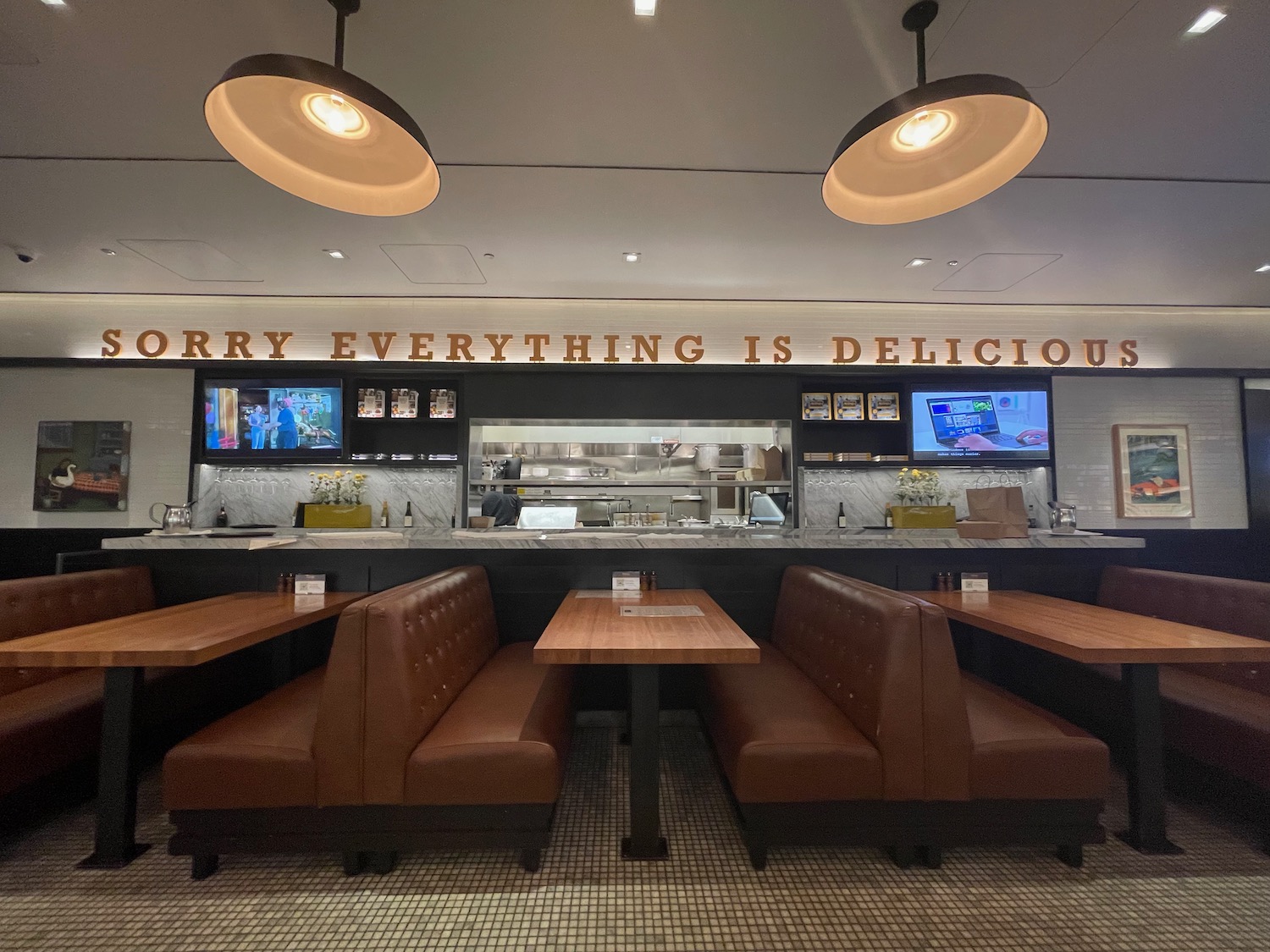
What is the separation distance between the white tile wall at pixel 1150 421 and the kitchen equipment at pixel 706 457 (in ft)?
12.0

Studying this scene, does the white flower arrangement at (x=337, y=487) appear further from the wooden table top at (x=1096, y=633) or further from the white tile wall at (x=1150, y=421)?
the white tile wall at (x=1150, y=421)

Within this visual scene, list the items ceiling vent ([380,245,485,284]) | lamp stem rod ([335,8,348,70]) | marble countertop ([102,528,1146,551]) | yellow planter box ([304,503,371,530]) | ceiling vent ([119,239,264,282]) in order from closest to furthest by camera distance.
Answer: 1. lamp stem rod ([335,8,348,70])
2. marble countertop ([102,528,1146,551])
3. ceiling vent ([119,239,264,282])
4. ceiling vent ([380,245,485,284])
5. yellow planter box ([304,503,371,530])

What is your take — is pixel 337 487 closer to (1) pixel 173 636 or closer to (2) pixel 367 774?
(1) pixel 173 636

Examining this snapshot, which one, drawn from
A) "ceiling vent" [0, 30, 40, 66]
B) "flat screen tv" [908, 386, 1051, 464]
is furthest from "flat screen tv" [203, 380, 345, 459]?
"flat screen tv" [908, 386, 1051, 464]

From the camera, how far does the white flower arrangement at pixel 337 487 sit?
5.64 meters

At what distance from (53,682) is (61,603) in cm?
41

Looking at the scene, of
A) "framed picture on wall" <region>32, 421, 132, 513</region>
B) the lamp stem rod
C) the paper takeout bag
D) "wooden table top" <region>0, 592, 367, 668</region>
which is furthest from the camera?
"framed picture on wall" <region>32, 421, 132, 513</region>

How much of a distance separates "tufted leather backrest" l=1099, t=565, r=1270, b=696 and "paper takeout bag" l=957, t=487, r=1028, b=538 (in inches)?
24.8

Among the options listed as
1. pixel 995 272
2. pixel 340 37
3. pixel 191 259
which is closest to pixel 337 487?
pixel 191 259

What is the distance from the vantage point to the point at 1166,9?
2.25 metres

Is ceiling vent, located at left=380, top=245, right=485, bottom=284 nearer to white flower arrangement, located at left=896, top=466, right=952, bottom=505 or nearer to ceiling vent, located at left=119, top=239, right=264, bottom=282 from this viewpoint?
ceiling vent, located at left=119, top=239, right=264, bottom=282

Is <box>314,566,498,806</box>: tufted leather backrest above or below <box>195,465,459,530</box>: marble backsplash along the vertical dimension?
below

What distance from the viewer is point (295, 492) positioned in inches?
230

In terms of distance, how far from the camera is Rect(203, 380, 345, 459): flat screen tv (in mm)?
5535
